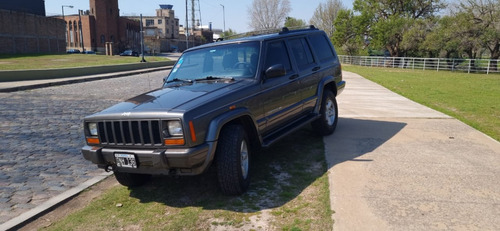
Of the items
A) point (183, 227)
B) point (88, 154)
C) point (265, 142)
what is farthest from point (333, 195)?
point (88, 154)

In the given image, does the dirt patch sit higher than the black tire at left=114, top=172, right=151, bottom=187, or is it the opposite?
the black tire at left=114, top=172, right=151, bottom=187

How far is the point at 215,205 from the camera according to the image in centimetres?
419

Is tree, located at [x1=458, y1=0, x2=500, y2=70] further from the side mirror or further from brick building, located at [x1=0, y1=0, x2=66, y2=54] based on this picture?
brick building, located at [x1=0, y1=0, x2=66, y2=54]

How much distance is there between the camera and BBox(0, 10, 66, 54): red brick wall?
47.1m

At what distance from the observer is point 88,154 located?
14.3 feet

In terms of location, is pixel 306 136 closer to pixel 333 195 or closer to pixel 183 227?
pixel 333 195

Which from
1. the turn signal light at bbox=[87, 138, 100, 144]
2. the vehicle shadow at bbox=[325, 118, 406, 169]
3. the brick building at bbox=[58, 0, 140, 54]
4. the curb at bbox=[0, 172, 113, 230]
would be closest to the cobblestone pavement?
the curb at bbox=[0, 172, 113, 230]

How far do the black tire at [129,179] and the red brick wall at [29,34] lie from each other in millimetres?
50601

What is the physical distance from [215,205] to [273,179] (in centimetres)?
101

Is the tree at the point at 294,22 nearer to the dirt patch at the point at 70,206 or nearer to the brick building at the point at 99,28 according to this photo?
the brick building at the point at 99,28

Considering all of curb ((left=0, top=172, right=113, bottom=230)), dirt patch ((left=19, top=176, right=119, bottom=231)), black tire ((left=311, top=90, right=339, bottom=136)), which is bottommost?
dirt patch ((left=19, top=176, right=119, bottom=231))

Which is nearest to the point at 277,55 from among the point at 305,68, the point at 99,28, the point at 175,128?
the point at 305,68

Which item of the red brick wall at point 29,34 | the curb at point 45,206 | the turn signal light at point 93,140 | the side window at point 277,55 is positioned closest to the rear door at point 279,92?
the side window at point 277,55

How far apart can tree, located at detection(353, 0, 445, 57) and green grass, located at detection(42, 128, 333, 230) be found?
4444cm
